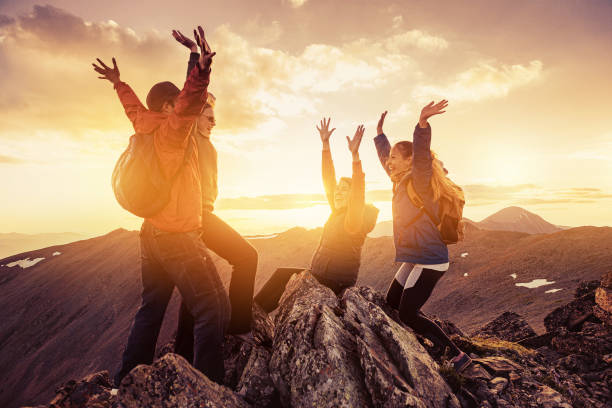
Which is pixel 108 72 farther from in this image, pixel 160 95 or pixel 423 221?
pixel 423 221

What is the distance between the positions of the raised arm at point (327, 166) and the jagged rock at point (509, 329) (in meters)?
10.5

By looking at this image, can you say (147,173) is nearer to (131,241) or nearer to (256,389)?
(256,389)

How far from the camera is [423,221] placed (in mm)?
4340

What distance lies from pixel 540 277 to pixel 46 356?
349 feet

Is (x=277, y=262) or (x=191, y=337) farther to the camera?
(x=277, y=262)

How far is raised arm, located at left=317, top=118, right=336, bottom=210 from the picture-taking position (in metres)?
5.39

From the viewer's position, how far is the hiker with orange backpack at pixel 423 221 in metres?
4.05

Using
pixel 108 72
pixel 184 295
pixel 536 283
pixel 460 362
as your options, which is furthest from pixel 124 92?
pixel 536 283

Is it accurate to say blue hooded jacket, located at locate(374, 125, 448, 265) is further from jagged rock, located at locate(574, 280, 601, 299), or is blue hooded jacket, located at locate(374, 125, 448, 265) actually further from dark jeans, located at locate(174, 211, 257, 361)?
jagged rock, located at locate(574, 280, 601, 299)

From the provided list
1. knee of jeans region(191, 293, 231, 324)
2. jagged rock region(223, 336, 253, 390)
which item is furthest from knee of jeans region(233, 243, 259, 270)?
jagged rock region(223, 336, 253, 390)

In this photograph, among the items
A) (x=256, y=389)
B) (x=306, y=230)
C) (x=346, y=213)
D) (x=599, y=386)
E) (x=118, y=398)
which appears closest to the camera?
(x=118, y=398)

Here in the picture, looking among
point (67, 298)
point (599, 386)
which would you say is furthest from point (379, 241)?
point (67, 298)

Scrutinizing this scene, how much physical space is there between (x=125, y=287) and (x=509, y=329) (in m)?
99.2

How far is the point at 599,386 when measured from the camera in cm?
648
